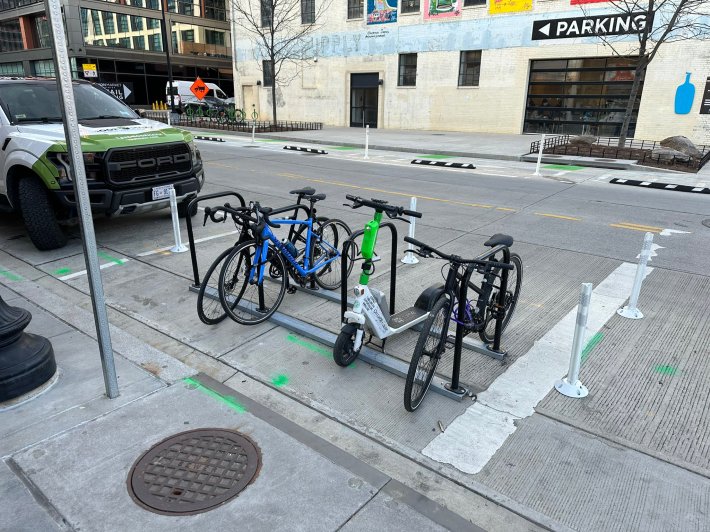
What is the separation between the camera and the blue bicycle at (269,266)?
4.68 meters

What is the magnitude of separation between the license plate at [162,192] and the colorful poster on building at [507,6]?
77.5 ft

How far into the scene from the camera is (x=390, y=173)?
14547 millimetres

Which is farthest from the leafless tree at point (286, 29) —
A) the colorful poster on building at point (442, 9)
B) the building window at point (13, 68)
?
the building window at point (13, 68)

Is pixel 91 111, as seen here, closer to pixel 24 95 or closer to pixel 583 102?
pixel 24 95

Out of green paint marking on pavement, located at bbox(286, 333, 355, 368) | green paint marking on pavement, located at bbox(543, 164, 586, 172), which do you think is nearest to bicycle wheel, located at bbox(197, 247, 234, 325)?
green paint marking on pavement, located at bbox(286, 333, 355, 368)

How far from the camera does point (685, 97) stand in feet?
71.3

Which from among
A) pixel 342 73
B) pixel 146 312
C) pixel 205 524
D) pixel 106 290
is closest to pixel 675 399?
pixel 205 524

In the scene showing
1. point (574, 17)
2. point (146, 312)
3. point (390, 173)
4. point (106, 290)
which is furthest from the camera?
point (574, 17)

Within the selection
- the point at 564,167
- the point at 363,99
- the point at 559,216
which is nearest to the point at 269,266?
the point at 559,216

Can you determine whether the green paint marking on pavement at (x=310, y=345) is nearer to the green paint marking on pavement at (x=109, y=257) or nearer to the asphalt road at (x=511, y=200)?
the green paint marking on pavement at (x=109, y=257)

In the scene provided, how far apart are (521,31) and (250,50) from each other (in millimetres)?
20421

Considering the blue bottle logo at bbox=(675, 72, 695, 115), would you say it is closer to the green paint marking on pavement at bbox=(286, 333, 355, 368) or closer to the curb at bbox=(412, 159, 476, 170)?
the curb at bbox=(412, 159, 476, 170)

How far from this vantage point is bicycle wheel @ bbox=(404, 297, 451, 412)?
11.2ft

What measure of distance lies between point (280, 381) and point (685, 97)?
79.8 feet
